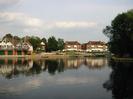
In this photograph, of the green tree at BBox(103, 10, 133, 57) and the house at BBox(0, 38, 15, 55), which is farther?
the house at BBox(0, 38, 15, 55)

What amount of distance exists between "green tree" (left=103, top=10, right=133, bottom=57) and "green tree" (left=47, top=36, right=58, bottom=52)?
5783 cm

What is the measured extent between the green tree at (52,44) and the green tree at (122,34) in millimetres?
57832

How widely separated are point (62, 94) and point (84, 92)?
2523 mm

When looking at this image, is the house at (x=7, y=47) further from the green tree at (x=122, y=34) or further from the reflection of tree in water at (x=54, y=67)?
the reflection of tree in water at (x=54, y=67)

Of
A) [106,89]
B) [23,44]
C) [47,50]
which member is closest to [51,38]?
[47,50]

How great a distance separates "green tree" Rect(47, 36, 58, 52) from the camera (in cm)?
15702

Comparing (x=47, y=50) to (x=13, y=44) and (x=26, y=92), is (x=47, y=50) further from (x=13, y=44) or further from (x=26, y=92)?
(x=26, y=92)

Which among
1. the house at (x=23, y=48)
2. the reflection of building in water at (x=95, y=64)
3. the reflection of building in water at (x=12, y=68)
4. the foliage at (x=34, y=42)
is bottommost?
the reflection of building in water at (x=95, y=64)

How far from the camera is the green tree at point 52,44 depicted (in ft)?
515

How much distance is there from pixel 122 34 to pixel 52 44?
7045 centimetres

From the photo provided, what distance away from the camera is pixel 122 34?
307 feet

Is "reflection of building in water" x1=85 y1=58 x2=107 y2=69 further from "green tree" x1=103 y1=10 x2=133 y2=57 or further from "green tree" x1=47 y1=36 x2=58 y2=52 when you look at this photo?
"green tree" x1=47 y1=36 x2=58 y2=52

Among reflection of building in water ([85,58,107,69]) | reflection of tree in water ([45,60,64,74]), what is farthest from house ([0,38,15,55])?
reflection of tree in water ([45,60,64,74])

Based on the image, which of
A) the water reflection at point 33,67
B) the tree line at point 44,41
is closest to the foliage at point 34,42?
the tree line at point 44,41
